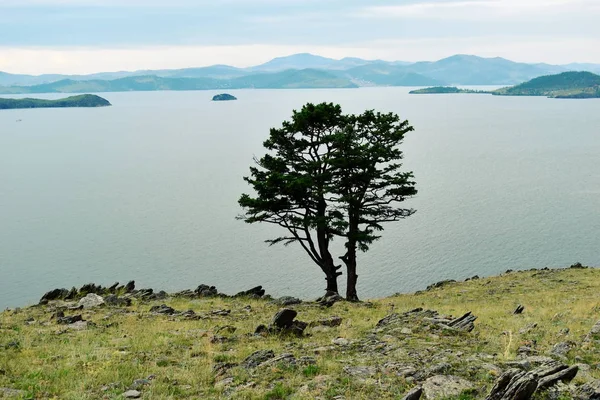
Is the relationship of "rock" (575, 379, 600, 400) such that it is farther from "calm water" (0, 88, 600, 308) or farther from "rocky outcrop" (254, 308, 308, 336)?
"calm water" (0, 88, 600, 308)

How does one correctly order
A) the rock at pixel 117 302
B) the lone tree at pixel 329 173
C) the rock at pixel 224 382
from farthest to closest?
the lone tree at pixel 329 173 → the rock at pixel 117 302 → the rock at pixel 224 382

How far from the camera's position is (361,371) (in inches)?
612

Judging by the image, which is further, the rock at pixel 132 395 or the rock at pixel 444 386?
the rock at pixel 132 395

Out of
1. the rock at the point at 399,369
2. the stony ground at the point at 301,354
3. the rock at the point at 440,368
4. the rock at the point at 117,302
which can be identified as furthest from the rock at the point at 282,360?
the rock at the point at 117,302

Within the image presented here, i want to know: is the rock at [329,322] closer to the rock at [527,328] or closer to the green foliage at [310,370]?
the green foliage at [310,370]

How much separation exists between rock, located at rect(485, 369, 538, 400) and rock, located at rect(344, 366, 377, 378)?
152 inches

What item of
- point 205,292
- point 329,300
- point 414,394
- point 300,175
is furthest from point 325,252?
point 414,394

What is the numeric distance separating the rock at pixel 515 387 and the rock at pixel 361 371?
385 cm

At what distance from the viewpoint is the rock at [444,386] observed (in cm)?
1309

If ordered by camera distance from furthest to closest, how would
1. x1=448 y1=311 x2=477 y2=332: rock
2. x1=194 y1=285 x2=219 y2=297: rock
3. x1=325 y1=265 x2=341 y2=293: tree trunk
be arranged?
x1=325 y1=265 x2=341 y2=293: tree trunk < x1=194 y1=285 x2=219 y2=297: rock < x1=448 y1=311 x2=477 y2=332: rock

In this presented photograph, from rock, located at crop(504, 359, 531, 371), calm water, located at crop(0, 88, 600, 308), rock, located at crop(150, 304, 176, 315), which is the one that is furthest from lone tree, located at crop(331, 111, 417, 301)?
calm water, located at crop(0, 88, 600, 308)

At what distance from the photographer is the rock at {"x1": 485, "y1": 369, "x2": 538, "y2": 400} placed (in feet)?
37.9

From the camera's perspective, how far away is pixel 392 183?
118ft

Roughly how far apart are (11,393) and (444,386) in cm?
1143
